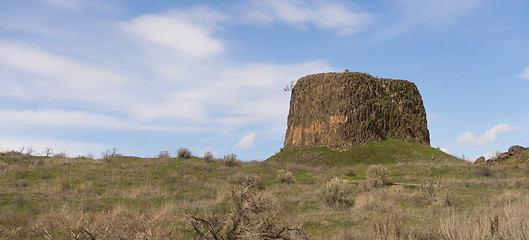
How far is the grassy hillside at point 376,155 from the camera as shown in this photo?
Result: 133 ft

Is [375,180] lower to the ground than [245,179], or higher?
higher

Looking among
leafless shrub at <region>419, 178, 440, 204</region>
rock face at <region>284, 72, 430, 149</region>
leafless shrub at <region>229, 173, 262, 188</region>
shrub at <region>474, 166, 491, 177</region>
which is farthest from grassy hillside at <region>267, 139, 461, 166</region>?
leafless shrub at <region>419, 178, 440, 204</region>

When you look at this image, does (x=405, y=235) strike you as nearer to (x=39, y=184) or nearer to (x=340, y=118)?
(x=39, y=184)

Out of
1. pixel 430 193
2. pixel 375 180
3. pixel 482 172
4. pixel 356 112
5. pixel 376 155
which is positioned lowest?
pixel 430 193

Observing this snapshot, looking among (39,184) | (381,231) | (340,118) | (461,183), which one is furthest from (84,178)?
(340,118)

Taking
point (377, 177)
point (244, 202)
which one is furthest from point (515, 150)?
point (244, 202)

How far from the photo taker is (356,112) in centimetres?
4625

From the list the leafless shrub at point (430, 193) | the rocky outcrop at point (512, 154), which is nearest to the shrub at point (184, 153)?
the leafless shrub at point (430, 193)

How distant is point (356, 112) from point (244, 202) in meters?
40.6

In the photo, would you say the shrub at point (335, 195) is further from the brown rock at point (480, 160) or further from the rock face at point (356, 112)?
the rock face at point (356, 112)

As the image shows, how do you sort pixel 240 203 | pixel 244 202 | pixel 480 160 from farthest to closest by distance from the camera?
pixel 480 160, pixel 244 202, pixel 240 203

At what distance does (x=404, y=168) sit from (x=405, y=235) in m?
23.2

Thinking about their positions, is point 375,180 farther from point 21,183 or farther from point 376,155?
A: point 376,155

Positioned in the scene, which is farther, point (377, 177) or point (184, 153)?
point (184, 153)
